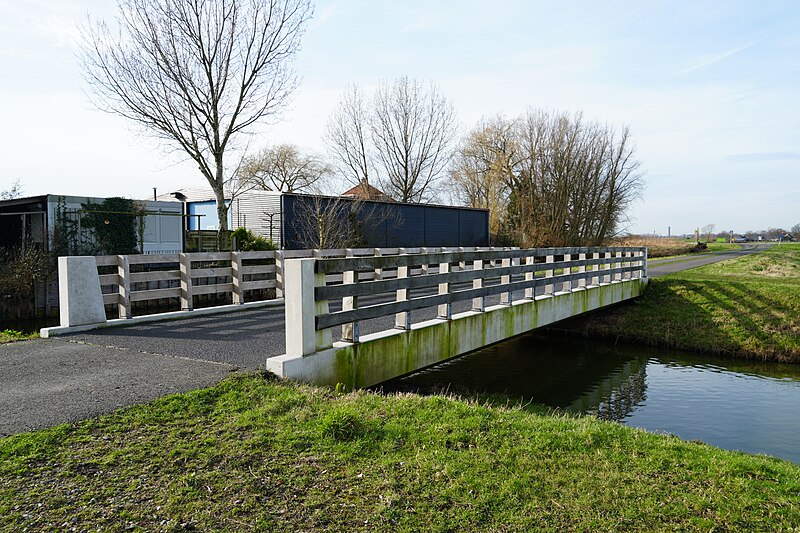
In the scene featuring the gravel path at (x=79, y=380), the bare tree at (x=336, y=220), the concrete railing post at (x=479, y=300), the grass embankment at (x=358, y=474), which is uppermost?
the bare tree at (x=336, y=220)

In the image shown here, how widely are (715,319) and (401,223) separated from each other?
57.5ft

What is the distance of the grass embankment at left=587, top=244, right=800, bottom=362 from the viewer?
15.7 m

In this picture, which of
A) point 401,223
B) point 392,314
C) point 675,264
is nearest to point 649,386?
point 392,314

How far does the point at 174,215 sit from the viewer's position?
80.1 feet

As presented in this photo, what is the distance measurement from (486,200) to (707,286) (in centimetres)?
2256

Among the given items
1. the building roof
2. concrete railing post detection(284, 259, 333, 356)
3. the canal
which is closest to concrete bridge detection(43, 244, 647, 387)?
concrete railing post detection(284, 259, 333, 356)

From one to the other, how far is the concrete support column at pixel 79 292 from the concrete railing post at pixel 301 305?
169 inches

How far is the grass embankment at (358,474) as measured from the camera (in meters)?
3.61

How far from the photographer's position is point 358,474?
416 cm

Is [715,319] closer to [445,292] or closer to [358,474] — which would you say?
[445,292]

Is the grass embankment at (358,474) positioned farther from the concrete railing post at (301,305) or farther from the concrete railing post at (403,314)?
the concrete railing post at (403,314)

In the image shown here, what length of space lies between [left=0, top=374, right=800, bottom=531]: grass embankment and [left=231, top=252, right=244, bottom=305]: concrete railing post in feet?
23.3

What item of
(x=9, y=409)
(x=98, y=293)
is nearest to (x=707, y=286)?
(x=98, y=293)

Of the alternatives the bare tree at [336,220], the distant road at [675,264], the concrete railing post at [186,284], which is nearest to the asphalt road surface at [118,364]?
the concrete railing post at [186,284]
